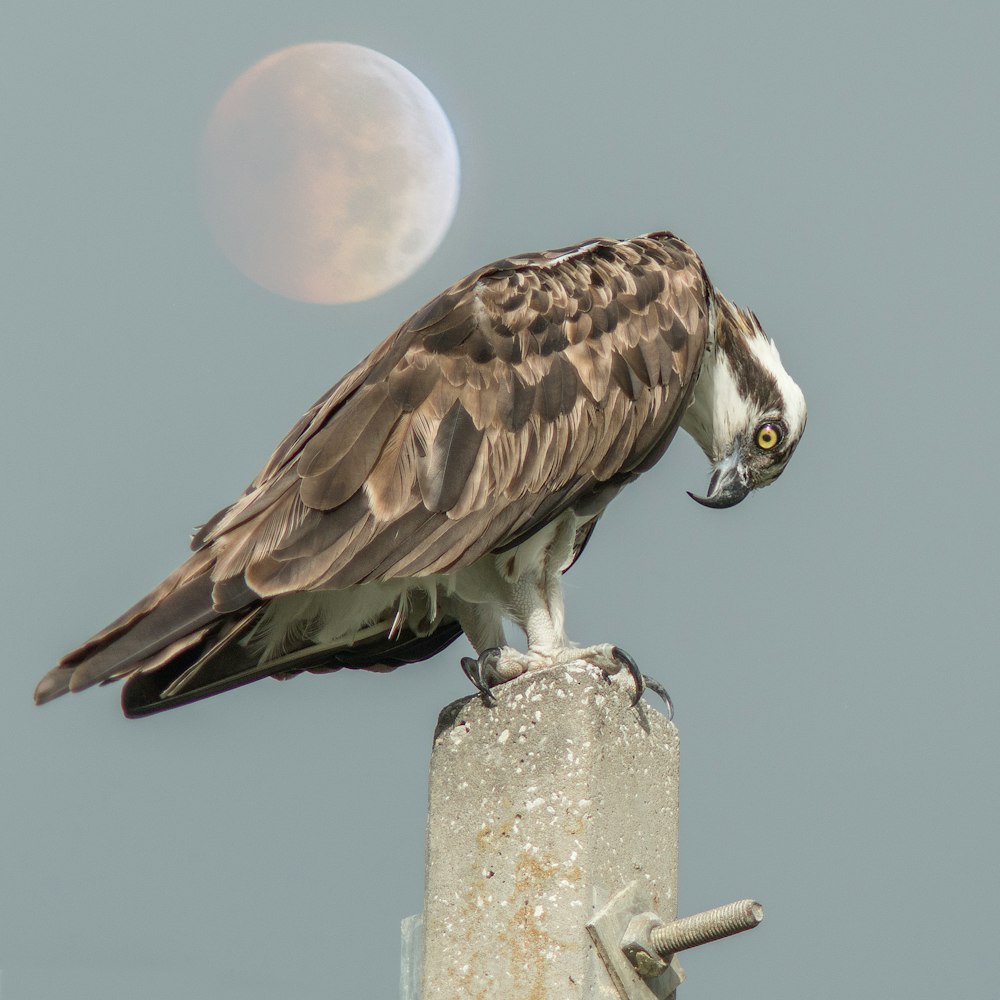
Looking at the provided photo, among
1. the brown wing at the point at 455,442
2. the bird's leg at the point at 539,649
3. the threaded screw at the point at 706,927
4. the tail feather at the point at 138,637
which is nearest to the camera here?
the threaded screw at the point at 706,927

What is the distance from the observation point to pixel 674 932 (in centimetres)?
470

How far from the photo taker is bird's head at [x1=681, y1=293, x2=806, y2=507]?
22.0 feet

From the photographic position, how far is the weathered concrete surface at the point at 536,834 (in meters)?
4.65

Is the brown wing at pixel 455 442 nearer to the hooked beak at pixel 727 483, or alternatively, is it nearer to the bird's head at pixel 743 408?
the bird's head at pixel 743 408

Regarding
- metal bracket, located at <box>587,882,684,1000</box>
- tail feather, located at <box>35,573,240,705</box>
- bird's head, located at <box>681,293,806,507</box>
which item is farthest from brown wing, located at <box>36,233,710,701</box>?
metal bracket, located at <box>587,882,684,1000</box>

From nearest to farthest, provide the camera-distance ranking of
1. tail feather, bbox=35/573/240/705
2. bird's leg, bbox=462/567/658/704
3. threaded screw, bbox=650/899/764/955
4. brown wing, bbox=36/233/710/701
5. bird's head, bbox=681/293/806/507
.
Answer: threaded screw, bbox=650/899/764/955 < tail feather, bbox=35/573/240/705 < brown wing, bbox=36/233/710/701 < bird's leg, bbox=462/567/658/704 < bird's head, bbox=681/293/806/507

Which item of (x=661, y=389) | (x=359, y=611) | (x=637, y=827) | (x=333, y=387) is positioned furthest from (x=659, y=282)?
(x=637, y=827)

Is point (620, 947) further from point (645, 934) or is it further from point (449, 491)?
point (449, 491)

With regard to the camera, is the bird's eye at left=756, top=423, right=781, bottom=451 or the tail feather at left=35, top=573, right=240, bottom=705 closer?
the tail feather at left=35, top=573, right=240, bottom=705

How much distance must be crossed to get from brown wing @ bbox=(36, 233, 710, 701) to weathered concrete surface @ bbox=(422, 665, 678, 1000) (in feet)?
2.43

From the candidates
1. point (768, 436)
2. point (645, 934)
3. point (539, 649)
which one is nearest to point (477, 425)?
point (539, 649)

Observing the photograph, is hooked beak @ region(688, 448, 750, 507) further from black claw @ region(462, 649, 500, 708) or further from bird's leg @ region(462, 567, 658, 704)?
→ black claw @ region(462, 649, 500, 708)

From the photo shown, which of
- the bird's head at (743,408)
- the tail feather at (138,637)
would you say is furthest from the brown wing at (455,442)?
the bird's head at (743,408)

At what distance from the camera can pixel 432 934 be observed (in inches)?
191
